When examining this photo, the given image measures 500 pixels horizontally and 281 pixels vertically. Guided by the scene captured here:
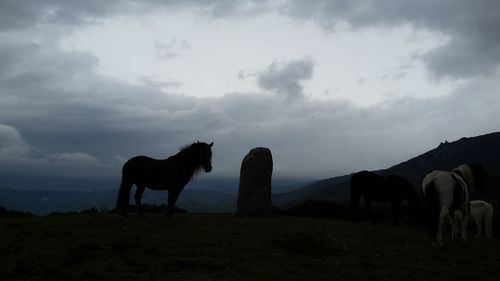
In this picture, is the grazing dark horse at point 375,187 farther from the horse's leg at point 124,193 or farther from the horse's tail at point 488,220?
the horse's leg at point 124,193

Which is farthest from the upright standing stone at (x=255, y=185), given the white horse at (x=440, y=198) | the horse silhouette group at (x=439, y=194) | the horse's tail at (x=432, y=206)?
the horse's tail at (x=432, y=206)

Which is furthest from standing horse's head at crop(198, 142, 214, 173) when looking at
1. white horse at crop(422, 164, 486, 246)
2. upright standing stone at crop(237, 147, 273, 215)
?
white horse at crop(422, 164, 486, 246)

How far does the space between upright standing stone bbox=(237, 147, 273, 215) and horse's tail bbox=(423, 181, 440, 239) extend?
21.7ft

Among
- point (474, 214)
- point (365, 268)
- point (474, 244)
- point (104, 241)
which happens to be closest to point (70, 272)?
point (104, 241)

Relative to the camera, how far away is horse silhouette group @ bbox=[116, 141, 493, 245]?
14570 mm

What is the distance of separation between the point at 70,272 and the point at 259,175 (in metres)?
10.1

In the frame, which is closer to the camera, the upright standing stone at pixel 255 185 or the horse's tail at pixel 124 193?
the horse's tail at pixel 124 193

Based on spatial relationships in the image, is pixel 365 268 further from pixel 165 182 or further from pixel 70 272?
pixel 165 182

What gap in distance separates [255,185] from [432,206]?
280 inches

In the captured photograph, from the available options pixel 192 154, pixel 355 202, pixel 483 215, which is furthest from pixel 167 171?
pixel 483 215

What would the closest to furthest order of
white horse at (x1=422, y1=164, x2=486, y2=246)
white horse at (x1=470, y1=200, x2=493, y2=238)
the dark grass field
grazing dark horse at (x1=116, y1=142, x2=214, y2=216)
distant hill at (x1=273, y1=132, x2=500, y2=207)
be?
the dark grass field < white horse at (x1=422, y1=164, x2=486, y2=246) < grazing dark horse at (x1=116, y1=142, x2=214, y2=216) < white horse at (x1=470, y1=200, x2=493, y2=238) < distant hill at (x1=273, y1=132, x2=500, y2=207)

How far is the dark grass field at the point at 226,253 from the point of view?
10391 millimetres

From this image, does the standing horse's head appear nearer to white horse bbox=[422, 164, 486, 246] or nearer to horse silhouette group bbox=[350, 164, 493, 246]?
horse silhouette group bbox=[350, 164, 493, 246]

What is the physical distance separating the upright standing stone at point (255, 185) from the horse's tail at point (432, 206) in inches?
261
